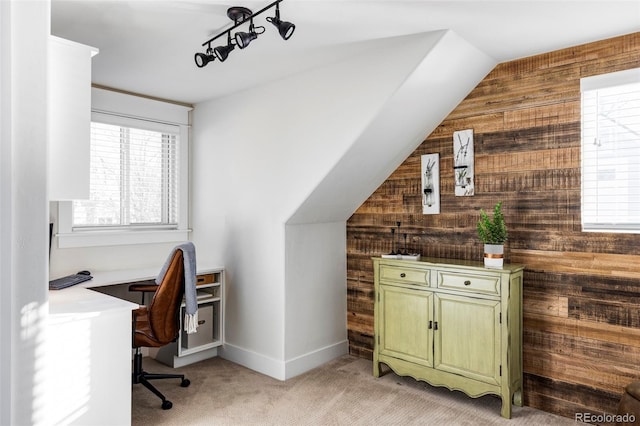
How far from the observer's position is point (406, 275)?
327 centimetres

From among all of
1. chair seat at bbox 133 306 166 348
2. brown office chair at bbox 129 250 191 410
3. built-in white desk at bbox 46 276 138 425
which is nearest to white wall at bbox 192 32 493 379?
brown office chair at bbox 129 250 191 410

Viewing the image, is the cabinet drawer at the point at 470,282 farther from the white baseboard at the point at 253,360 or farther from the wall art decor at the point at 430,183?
the white baseboard at the point at 253,360

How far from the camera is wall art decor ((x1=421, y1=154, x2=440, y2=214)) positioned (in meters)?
3.47

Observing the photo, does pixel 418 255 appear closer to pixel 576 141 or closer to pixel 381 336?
pixel 381 336

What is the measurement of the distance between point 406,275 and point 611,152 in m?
1.56

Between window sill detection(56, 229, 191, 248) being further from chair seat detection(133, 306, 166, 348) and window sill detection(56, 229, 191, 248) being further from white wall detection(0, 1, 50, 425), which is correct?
white wall detection(0, 1, 50, 425)

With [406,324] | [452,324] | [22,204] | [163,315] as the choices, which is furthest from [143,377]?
[452,324]

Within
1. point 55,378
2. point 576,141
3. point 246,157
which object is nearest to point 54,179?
point 55,378

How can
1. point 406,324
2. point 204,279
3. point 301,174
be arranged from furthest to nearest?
point 204,279
point 301,174
point 406,324

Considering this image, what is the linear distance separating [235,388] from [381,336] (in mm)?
1182

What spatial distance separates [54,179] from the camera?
2.22 m

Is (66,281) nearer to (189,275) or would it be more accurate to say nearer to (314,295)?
(189,275)

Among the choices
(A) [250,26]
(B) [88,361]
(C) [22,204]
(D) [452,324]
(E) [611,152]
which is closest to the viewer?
(C) [22,204]

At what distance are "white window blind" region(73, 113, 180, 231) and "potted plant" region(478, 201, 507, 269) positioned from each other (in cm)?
290
